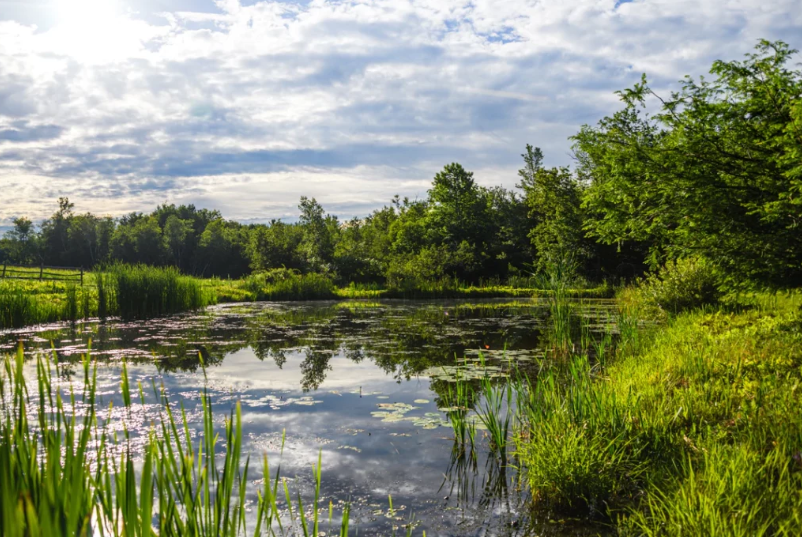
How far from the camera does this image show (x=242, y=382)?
7.98 meters

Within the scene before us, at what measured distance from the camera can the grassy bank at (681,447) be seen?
9.48 ft

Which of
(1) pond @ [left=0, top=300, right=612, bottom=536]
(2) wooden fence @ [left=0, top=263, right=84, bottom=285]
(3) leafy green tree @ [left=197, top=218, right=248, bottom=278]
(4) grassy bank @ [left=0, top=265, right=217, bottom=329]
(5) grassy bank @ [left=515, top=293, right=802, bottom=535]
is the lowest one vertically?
(1) pond @ [left=0, top=300, right=612, bottom=536]

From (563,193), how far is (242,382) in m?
28.2

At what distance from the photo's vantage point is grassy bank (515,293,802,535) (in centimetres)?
289

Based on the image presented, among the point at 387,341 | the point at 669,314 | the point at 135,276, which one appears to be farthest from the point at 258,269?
the point at 669,314

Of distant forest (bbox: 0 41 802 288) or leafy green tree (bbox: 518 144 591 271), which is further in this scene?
leafy green tree (bbox: 518 144 591 271)

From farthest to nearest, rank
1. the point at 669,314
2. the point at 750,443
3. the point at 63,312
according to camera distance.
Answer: the point at 63,312
the point at 669,314
the point at 750,443

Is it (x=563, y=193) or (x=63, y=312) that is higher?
(x=563, y=193)

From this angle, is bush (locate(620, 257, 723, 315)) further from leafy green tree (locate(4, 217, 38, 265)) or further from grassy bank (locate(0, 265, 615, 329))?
leafy green tree (locate(4, 217, 38, 265))

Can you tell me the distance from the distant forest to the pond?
6.92 ft

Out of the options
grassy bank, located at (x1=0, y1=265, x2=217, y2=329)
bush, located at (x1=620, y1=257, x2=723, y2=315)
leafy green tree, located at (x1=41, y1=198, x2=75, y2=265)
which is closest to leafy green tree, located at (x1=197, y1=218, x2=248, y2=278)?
leafy green tree, located at (x1=41, y1=198, x2=75, y2=265)

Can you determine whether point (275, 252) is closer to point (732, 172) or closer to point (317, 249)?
point (317, 249)

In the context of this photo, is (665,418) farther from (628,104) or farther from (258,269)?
(258,269)

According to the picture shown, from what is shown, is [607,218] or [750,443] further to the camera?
[607,218]
